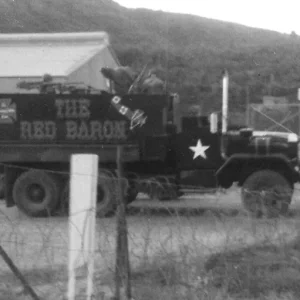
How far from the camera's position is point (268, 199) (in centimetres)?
848

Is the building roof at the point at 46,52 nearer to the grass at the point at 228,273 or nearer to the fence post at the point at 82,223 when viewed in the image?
the grass at the point at 228,273

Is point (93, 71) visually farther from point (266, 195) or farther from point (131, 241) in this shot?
point (131, 241)

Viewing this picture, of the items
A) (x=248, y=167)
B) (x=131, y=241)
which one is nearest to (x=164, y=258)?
(x=131, y=241)

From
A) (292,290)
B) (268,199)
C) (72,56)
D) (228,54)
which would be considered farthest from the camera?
(228,54)

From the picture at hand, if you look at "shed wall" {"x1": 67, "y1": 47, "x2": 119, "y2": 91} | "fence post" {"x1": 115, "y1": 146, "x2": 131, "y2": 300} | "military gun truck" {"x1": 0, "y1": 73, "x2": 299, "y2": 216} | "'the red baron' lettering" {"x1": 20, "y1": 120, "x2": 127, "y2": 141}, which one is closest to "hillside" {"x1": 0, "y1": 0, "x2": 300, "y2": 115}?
"shed wall" {"x1": 67, "y1": 47, "x2": 119, "y2": 91}

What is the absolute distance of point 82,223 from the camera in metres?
5.93

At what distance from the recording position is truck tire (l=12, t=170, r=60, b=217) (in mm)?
13039

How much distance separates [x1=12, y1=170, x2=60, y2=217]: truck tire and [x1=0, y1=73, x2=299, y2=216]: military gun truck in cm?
2

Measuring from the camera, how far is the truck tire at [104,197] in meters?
8.34

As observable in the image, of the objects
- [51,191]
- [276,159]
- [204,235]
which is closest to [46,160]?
[51,191]

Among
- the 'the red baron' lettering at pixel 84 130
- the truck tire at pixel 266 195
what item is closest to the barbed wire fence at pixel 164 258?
the truck tire at pixel 266 195

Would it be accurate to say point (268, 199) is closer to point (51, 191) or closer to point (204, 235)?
point (204, 235)

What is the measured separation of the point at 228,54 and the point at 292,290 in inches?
1560

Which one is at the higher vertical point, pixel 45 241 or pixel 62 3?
pixel 62 3
